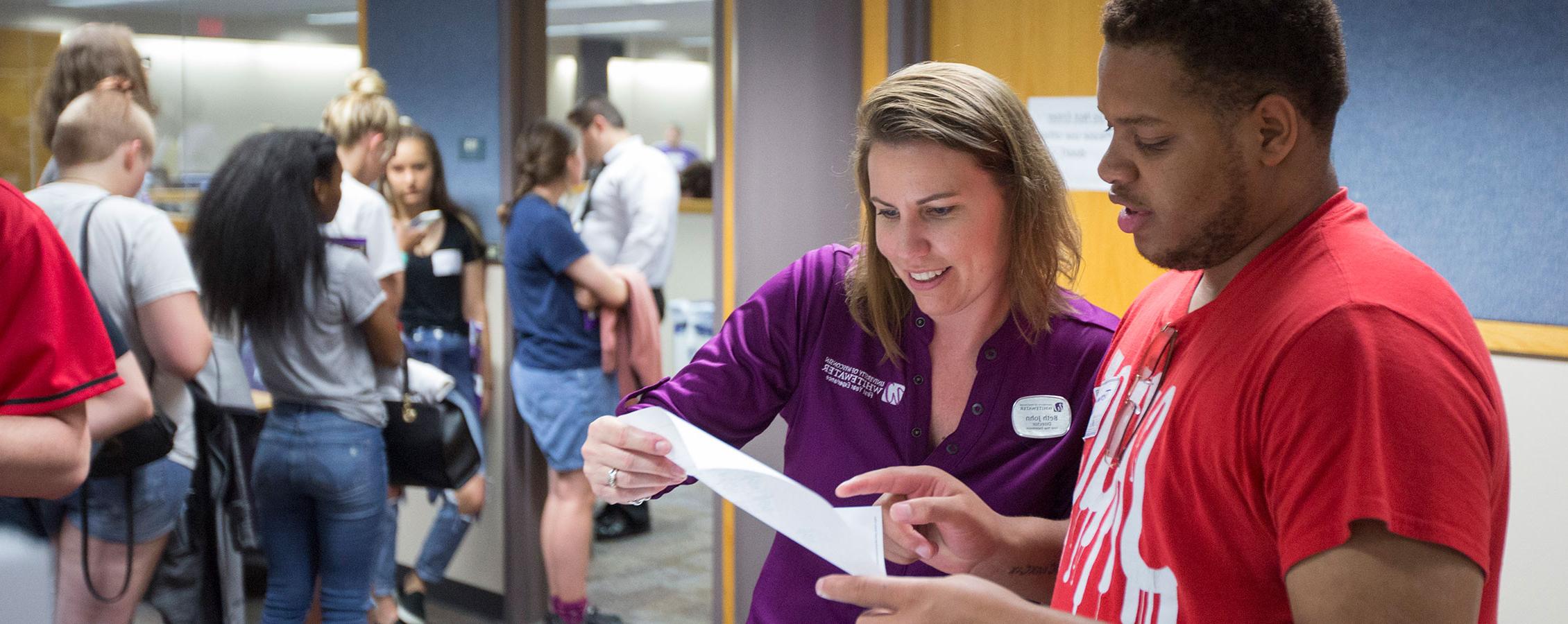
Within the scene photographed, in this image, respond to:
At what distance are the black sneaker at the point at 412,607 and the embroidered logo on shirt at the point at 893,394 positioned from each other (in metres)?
3.26

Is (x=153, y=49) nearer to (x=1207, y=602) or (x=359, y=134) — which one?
(x=359, y=134)

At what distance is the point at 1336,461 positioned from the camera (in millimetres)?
745

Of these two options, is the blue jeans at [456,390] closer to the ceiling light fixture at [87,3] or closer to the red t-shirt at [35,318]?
the red t-shirt at [35,318]

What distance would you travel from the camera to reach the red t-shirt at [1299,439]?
2.38ft

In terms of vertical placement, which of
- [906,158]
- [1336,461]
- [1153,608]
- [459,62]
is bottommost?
[1153,608]

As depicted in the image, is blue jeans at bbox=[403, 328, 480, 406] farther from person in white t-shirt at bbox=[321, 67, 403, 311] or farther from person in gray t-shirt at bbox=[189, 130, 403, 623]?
person in gray t-shirt at bbox=[189, 130, 403, 623]

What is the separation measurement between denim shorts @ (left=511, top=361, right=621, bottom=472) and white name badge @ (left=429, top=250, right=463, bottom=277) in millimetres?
511

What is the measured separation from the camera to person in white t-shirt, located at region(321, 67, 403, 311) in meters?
3.59

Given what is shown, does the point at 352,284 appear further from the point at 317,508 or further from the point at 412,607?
the point at 412,607

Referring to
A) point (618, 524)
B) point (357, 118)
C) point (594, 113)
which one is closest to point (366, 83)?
point (357, 118)

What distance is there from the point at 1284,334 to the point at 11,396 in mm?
1538

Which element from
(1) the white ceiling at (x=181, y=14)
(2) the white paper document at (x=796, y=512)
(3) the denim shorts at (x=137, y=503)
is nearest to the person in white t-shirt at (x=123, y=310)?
(3) the denim shorts at (x=137, y=503)

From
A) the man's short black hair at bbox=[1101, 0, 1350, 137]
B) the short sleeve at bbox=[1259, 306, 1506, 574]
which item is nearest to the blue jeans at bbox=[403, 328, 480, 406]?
the man's short black hair at bbox=[1101, 0, 1350, 137]

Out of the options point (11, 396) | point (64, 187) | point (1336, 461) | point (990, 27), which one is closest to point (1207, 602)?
point (1336, 461)
